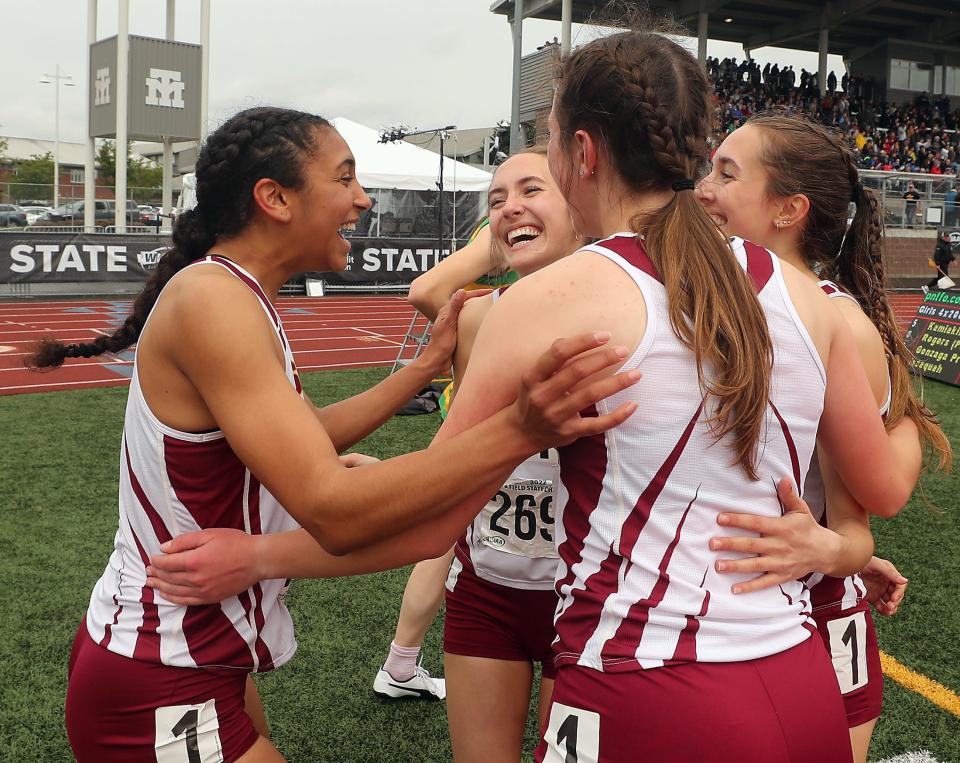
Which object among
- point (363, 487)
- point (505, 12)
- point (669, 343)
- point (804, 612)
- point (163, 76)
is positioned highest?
point (505, 12)

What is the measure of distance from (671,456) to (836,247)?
46.9 inches

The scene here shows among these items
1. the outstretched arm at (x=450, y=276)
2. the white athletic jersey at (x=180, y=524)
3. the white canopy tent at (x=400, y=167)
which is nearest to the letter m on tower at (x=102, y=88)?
the white canopy tent at (x=400, y=167)

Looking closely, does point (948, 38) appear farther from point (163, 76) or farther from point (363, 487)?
point (363, 487)

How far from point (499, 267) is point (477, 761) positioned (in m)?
1.52

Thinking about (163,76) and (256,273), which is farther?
(163,76)

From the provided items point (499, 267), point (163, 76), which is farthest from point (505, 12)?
point (499, 267)

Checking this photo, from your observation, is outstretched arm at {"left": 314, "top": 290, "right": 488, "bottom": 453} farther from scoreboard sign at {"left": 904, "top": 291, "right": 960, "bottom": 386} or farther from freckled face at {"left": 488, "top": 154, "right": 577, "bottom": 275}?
scoreboard sign at {"left": 904, "top": 291, "right": 960, "bottom": 386}

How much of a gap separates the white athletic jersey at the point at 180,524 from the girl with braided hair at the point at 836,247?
1.15 metres

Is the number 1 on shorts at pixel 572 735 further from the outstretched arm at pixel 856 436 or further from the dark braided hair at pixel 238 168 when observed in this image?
the dark braided hair at pixel 238 168

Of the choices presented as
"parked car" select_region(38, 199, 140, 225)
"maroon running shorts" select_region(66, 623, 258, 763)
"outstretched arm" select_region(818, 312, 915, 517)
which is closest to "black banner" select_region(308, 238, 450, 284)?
"parked car" select_region(38, 199, 140, 225)

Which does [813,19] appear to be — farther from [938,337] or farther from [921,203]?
[938,337]

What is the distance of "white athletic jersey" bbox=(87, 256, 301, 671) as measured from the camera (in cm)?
165

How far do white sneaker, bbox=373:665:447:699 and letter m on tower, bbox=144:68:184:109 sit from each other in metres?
21.3

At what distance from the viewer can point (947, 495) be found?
6.09 m
